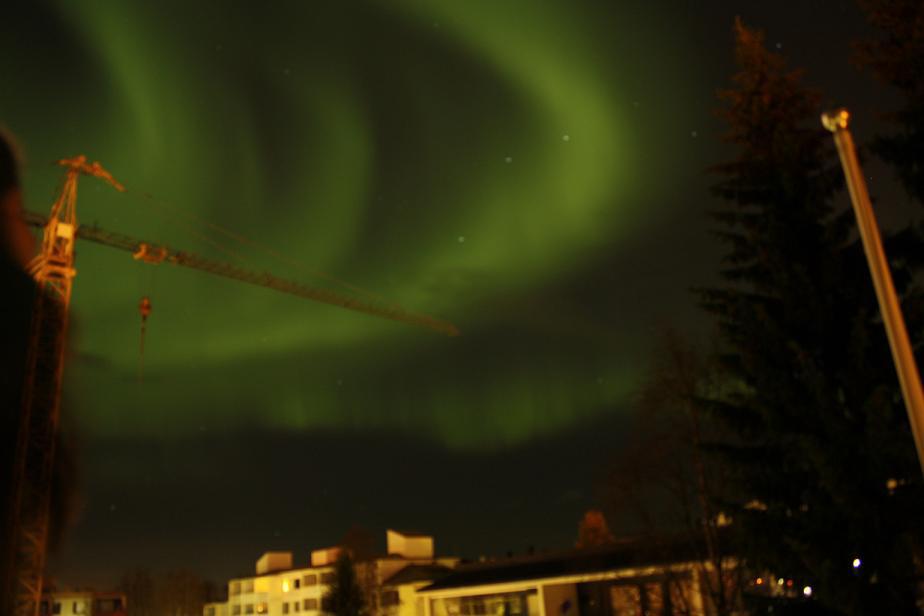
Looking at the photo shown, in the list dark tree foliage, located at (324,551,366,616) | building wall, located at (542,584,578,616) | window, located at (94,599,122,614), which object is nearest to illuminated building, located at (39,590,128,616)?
window, located at (94,599,122,614)

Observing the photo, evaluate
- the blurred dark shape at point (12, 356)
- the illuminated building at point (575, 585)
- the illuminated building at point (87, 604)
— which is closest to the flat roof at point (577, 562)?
the illuminated building at point (575, 585)

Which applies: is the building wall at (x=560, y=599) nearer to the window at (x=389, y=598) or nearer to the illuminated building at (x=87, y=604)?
the window at (x=389, y=598)

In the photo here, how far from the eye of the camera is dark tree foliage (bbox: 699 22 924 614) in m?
18.8

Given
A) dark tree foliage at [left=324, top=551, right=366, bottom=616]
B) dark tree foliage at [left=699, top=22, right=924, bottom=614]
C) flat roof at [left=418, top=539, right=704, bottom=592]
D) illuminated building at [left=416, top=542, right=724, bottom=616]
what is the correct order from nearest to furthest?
dark tree foliage at [left=699, top=22, right=924, bottom=614], flat roof at [left=418, top=539, right=704, bottom=592], illuminated building at [left=416, top=542, right=724, bottom=616], dark tree foliage at [left=324, top=551, right=366, bottom=616]

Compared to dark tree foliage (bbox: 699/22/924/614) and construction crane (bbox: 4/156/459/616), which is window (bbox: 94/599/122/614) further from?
dark tree foliage (bbox: 699/22/924/614)

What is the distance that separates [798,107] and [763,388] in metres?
8.38

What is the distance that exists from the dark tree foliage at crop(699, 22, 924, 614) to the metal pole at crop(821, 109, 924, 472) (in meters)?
6.78

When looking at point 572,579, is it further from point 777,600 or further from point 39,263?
point 39,263

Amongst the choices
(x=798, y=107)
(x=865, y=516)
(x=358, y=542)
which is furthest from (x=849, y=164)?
(x=358, y=542)

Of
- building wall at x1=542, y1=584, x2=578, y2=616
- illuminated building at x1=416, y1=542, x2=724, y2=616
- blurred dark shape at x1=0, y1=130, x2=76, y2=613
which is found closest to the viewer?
illuminated building at x1=416, y1=542, x2=724, y2=616

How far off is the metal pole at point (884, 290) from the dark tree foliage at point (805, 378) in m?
6.78

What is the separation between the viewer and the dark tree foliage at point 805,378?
18828mm

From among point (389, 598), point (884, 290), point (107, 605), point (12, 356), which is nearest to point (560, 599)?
point (389, 598)

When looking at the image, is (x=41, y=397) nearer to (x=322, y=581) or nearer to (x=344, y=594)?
(x=344, y=594)
